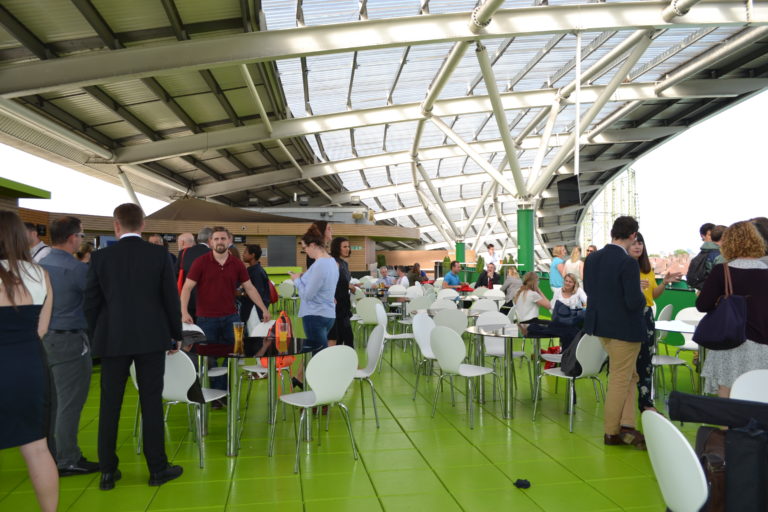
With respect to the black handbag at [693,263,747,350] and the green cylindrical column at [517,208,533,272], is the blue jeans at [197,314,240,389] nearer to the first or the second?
the black handbag at [693,263,747,350]

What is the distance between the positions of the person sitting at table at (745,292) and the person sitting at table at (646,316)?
704 millimetres

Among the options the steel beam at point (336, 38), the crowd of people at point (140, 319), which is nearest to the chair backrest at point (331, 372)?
the crowd of people at point (140, 319)

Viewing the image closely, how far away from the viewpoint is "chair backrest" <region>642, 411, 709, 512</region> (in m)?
1.78

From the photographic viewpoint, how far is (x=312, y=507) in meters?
3.14

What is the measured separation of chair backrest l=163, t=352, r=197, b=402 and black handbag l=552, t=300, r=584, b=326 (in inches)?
125

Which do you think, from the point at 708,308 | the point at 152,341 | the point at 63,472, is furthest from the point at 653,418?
the point at 63,472

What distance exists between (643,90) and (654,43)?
114 inches

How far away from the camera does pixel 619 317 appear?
13.0 ft

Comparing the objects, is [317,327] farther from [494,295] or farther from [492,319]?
[494,295]

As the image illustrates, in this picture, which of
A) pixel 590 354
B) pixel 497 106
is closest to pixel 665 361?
pixel 590 354

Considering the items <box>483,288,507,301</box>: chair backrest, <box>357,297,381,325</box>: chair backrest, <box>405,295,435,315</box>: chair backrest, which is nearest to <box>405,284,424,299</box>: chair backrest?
<box>483,288,507,301</box>: chair backrest

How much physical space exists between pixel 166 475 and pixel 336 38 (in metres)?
8.46

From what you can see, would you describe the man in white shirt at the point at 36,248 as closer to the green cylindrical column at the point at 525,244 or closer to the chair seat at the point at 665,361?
the chair seat at the point at 665,361

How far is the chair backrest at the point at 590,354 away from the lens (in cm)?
439
